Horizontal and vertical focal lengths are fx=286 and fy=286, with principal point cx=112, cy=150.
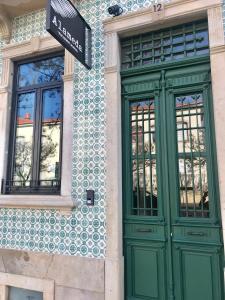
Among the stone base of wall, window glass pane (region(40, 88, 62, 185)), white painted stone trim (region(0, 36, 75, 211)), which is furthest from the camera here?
window glass pane (region(40, 88, 62, 185))

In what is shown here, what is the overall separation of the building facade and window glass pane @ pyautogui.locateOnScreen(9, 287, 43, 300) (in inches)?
0.6

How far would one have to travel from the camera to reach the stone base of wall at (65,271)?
3.88m

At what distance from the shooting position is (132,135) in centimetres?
425

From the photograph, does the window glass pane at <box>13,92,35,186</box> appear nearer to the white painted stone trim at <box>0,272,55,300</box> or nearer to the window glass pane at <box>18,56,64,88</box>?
the window glass pane at <box>18,56,64,88</box>

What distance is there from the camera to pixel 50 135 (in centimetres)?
479

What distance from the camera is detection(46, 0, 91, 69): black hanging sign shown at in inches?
128

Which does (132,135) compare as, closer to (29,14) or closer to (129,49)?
(129,49)

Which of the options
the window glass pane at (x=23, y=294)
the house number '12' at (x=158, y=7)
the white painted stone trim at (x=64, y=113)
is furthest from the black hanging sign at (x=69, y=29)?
the window glass pane at (x=23, y=294)

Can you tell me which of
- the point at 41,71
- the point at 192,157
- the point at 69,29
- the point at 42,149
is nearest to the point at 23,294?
the point at 42,149

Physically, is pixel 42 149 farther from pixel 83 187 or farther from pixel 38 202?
pixel 83 187

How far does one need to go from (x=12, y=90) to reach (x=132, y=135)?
242 cm

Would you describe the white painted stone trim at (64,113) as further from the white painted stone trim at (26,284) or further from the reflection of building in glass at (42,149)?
the white painted stone trim at (26,284)

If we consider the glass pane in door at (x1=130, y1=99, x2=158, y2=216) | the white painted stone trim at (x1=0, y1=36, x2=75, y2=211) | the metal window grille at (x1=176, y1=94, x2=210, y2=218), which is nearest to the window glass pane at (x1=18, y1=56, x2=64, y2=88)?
the white painted stone trim at (x1=0, y1=36, x2=75, y2=211)

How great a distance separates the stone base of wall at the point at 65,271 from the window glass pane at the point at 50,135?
1184mm
